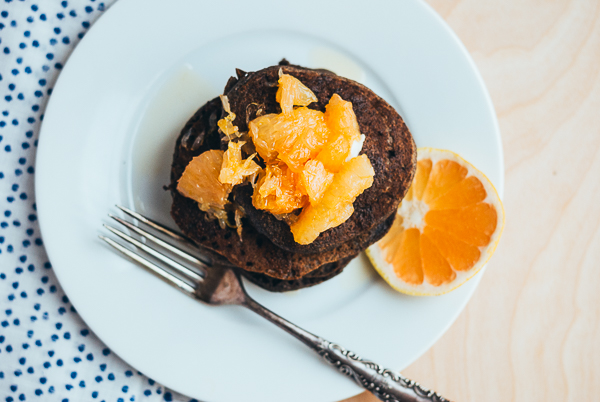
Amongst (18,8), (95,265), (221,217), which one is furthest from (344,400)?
(18,8)

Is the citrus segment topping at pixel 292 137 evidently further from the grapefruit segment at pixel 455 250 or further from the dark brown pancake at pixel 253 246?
the grapefruit segment at pixel 455 250

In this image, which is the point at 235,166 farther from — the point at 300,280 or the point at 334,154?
the point at 300,280

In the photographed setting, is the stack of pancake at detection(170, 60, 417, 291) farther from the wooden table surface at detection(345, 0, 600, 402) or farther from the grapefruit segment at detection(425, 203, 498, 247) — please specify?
the wooden table surface at detection(345, 0, 600, 402)

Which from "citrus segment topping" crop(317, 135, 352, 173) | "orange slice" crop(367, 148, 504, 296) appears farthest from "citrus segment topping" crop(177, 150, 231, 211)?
"orange slice" crop(367, 148, 504, 296)

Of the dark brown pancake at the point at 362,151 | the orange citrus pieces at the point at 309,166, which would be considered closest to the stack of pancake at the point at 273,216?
the dark brown pancake at the point at 362,151

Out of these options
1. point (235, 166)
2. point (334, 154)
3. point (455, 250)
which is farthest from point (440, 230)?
point (235, 166)

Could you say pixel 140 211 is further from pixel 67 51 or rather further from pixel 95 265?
pixel 67 51
